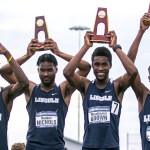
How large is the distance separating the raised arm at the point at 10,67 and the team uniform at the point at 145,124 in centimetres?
220

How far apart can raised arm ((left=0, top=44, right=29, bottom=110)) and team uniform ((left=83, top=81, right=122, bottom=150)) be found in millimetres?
1047

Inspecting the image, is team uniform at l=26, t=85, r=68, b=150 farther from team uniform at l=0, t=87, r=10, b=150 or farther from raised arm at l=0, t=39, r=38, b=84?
raised arm at l=0, t=39, r=38, b=84

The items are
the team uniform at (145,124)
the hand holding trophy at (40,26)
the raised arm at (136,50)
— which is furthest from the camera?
the hand holding trophy at (40,26)

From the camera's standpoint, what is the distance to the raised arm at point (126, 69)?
38.9 feet

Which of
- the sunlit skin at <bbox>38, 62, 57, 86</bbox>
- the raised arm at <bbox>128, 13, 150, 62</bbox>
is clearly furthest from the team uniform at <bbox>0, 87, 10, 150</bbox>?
the raised arm at <bbox>128, 13, 150, 62</bbox>

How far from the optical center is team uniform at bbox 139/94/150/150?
11.7 m

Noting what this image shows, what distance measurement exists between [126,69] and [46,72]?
1357 millimetres

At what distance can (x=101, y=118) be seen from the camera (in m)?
11.8

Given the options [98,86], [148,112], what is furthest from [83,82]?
[148,112]

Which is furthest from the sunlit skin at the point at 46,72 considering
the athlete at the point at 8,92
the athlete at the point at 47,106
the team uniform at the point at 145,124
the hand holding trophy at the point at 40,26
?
the team uniform at the point at 145,124

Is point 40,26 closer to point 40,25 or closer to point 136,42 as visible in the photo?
point 40,25

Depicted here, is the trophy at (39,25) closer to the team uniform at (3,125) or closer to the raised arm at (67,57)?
the raised arm at (67,57)

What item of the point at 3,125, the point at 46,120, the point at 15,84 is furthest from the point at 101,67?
the point at 3,125

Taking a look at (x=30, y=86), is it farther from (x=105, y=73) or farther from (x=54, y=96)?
(x=105, y=73)
